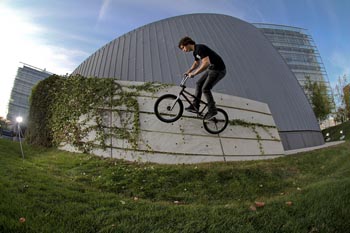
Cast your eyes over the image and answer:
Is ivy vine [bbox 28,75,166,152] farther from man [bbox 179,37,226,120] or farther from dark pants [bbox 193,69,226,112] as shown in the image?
man [bbox 179,37,226,120]

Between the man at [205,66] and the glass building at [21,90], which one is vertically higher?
the glass building at [21,90]

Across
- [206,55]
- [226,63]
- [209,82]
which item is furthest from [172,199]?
[226,63]

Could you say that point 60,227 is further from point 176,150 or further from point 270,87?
point 270,87

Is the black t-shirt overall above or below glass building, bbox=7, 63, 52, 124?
below

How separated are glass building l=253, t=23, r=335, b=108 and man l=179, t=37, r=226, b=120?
62.2 m

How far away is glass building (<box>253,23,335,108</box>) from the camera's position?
62250 mm

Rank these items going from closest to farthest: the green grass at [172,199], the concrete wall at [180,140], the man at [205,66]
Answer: the green grass at [172,199]
the man at [205,66]
the concrete wall at [180,140]

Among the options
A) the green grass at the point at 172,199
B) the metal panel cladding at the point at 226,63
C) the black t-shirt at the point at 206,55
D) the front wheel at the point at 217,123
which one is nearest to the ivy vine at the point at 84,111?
the green grass at the point at 172,199

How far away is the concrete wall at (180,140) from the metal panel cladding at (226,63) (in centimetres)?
212

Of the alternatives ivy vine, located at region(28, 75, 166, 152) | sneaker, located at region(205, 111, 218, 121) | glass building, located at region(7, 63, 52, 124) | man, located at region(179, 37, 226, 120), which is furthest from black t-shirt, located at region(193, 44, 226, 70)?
glass building, located at region(7, 63, 52, 124)

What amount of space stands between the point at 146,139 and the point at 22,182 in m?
4.10

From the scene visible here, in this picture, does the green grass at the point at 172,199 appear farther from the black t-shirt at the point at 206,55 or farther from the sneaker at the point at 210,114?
the black t-shirt at the point at 206,55

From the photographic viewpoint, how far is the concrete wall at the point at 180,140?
7891 mm

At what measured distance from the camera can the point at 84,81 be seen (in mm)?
9445
